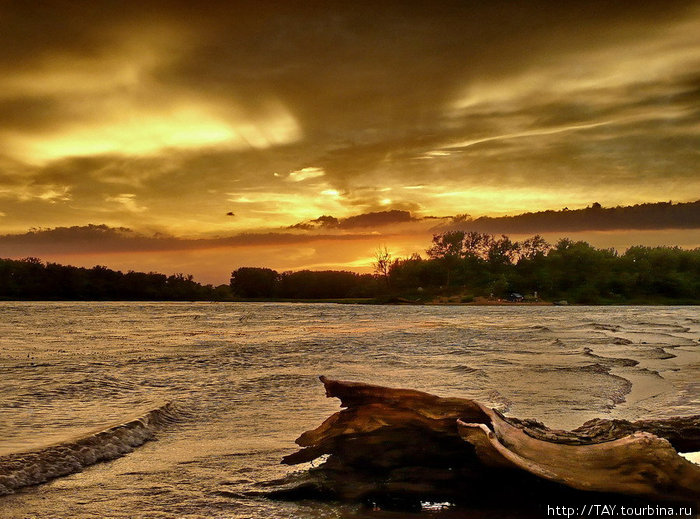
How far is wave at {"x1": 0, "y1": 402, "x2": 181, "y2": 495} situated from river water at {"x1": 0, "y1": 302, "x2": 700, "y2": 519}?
0.02m

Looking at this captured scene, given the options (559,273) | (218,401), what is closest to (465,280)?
(559,273)

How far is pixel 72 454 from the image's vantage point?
6.92 metres

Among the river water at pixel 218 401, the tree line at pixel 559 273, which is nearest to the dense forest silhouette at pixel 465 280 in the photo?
the tree line at pixel 559 273

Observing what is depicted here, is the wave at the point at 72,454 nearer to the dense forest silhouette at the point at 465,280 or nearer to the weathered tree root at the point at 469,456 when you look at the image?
the weathered tree root at the point at 469,456

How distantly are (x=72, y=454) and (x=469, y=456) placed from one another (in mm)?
4915

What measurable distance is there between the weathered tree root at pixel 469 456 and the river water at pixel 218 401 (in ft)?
1.84

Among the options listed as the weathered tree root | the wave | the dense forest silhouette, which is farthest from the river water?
the dense forest silhouette

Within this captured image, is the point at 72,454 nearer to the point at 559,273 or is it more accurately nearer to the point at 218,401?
the point at 218,401

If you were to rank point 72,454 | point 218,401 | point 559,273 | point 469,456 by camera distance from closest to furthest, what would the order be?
point 469,456 → point 72,454 → point 218,401 → point 559,273

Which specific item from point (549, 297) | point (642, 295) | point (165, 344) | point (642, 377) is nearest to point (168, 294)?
point (549, 297)

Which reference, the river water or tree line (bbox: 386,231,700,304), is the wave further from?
tree line (bbox: 386,231,700,304)

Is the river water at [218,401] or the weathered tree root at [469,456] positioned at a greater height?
the weathered tree root at [469,456]

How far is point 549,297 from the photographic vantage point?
155 metres

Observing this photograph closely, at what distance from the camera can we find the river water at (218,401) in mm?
5695
